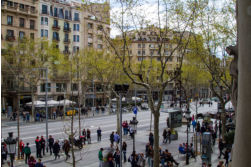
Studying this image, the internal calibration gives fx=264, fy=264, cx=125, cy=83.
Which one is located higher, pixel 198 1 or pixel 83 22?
pixel 83 22

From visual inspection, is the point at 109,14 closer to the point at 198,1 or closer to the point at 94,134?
the point at 198,1

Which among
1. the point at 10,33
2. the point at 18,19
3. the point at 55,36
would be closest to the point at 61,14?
the point at 55,36

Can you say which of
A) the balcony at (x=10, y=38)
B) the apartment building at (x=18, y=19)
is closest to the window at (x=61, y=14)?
the apartment building at (x=18, y=19)

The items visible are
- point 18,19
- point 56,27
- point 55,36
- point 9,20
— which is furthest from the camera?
point 55,36

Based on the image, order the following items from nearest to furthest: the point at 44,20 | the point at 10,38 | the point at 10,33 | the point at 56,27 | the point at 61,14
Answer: the point at 10,38 → the point at 10,33 → the point at 44,20 → the point at 56,27 → the point at 61,14

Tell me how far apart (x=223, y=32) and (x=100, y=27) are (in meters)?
9.18

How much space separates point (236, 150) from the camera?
4961 mm

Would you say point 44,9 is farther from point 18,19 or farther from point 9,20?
point 9,20

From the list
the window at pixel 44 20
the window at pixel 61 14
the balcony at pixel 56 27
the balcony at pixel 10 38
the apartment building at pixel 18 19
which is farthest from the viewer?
the window at pixel 61 14

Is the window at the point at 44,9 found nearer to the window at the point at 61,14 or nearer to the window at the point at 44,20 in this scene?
the window at the point at 44,20

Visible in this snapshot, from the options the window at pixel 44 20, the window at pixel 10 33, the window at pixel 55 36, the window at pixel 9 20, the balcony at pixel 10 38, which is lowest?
the balcony at pixel 10 38

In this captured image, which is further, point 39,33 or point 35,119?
point 39,33

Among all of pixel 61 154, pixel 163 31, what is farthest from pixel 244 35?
pixel 61 154

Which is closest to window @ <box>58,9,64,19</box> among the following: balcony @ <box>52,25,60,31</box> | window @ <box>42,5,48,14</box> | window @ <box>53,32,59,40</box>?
balcony @ <box>52,25,60,31</box>
